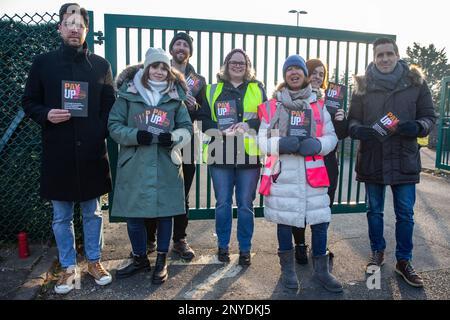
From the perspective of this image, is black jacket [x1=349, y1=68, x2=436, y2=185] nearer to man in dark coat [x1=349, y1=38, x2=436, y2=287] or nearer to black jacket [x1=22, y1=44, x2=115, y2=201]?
man in dark coat [x1=349, y1=38, x2=436, y2=287]

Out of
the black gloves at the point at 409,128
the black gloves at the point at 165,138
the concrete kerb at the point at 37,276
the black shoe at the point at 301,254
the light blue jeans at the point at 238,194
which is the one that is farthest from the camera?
the black shoe at the point at 301,254

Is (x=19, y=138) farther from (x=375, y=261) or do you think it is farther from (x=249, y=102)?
(x=375, y=261)

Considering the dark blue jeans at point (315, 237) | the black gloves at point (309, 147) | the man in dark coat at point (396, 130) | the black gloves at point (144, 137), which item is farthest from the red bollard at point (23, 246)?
the man in dark coat at point (396, 130)

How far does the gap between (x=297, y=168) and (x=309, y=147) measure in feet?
0.67

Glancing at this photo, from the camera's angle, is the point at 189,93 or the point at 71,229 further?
the point at 189,93

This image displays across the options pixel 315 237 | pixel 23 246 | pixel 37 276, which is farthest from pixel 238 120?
pixel 23 246

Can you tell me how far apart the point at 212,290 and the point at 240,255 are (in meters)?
0.61

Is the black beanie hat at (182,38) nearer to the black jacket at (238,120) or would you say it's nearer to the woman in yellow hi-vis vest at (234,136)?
the woman in yellow hi-vis vest at (234,136)

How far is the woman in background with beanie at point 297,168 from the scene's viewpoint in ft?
10.1

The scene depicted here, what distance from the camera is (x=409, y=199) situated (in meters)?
3.37

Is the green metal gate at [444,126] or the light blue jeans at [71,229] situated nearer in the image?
the light blue jeans at [71,229]

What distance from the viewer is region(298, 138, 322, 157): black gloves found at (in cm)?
304

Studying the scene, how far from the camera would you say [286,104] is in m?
3.16
